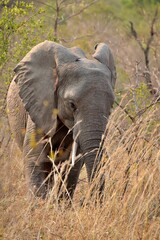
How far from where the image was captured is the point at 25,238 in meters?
5.18

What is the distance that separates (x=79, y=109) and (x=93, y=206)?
3.09 feet

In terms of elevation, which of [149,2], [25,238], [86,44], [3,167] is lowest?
[149,2]

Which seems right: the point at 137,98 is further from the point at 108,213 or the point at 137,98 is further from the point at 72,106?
the point at 108,213

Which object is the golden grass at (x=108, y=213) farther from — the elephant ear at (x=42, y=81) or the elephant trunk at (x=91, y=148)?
the elephant ear at (x=42, y=81)

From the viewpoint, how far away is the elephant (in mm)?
6102

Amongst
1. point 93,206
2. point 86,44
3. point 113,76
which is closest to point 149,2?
point 86,44

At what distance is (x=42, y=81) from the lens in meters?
6.70

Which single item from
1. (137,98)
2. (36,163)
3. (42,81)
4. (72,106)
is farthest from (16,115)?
(137,98)

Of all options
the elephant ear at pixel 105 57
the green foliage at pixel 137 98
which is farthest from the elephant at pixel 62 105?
the green foliage at pixel 137 98

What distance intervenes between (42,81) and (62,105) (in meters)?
0.37

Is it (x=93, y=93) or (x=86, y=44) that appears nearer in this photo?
(x=93, y=93)

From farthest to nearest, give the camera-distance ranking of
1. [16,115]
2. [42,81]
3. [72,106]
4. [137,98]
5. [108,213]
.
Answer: [137,98] < [16,115] < [42,81] < [72,106] < [108,213]

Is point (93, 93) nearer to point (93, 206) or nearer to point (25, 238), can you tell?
point (93, 206)

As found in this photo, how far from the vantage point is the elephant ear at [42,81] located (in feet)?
21.6
